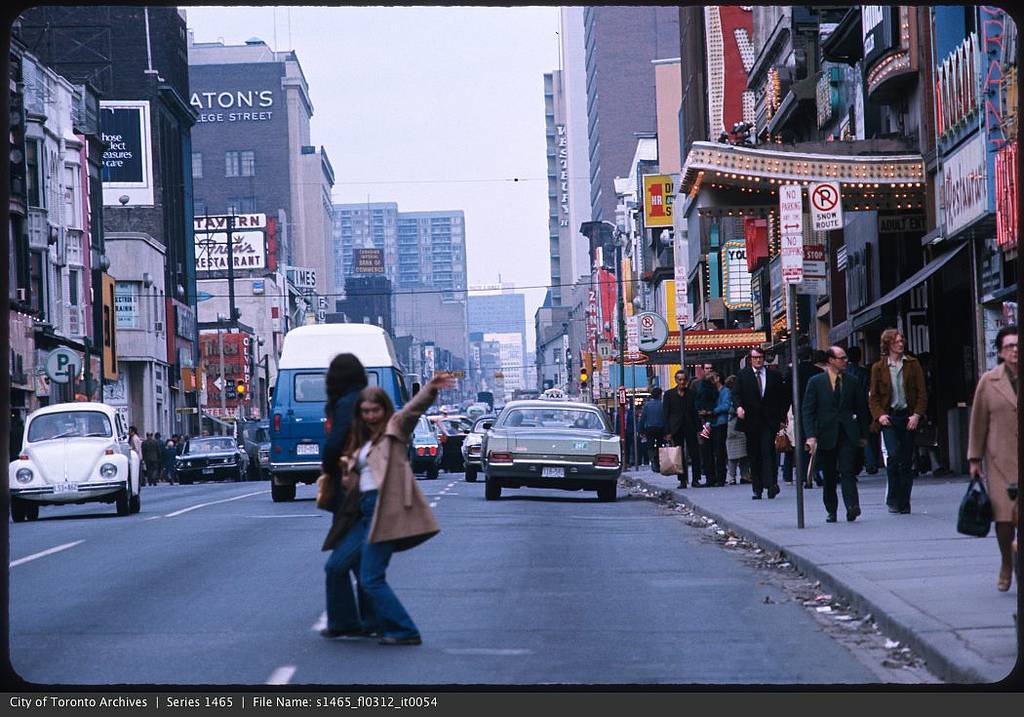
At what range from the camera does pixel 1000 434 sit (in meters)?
10.4

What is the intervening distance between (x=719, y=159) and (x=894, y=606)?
717 inches

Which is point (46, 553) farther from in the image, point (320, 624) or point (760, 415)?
point (760, 415)

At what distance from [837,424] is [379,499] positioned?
30.6 feet

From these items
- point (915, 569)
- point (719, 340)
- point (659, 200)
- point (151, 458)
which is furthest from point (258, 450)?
point (915, 569)

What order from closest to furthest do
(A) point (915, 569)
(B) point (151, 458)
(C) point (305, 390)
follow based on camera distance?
(A) point (915, 569), (C) point (305, 390), (B) point (151, 458)

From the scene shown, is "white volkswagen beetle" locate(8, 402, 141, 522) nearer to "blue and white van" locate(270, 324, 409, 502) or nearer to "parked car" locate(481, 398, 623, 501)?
"blue and white van" locate(270, 324, 409, 502)

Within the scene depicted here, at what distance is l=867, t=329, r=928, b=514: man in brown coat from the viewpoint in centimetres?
1806

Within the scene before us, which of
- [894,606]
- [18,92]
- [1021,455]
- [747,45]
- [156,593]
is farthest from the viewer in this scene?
[747,45]

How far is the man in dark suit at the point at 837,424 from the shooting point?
58.5ft

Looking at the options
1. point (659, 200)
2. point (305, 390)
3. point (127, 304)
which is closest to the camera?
point (305, 390)

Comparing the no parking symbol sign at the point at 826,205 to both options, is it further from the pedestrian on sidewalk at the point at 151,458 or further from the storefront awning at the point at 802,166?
the pedestrian on sidewalk at the point at 151,458

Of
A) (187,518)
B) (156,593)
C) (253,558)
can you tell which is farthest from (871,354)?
(156,593)

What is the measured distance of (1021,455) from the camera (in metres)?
7.01
